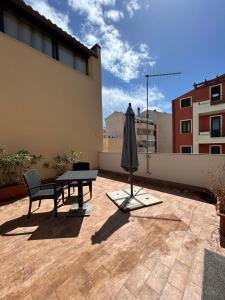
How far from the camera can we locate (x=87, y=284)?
176cm

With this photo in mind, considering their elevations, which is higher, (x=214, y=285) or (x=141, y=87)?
(x=141, y=87)

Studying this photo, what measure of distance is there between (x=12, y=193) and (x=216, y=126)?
1605 centimetres

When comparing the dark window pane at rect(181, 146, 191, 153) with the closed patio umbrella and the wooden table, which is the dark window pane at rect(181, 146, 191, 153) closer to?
the closed patio umbrella

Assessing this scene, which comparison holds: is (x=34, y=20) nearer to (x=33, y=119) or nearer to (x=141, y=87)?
(x=33, y=119)

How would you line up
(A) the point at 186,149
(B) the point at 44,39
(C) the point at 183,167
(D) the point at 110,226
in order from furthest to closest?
1. (A) the point at 186,149
2. (B) the point at 44,39
3. (C) the point at 183,167
4. (D) the point at 110,226

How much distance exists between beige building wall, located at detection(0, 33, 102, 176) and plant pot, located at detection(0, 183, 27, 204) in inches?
62.4

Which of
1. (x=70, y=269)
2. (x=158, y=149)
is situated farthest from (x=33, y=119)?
(x=158, y=149)

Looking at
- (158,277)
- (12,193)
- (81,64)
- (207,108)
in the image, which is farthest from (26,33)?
(207,108)

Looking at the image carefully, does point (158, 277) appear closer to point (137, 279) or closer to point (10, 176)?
point (137, 279)

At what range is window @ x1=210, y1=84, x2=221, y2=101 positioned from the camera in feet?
43.7

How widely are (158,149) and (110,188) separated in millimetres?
24939

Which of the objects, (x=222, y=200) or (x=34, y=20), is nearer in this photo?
(x=222, y=200)

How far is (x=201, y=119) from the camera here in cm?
1470

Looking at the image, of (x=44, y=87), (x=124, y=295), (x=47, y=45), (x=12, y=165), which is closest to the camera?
(x=124, y=295)
